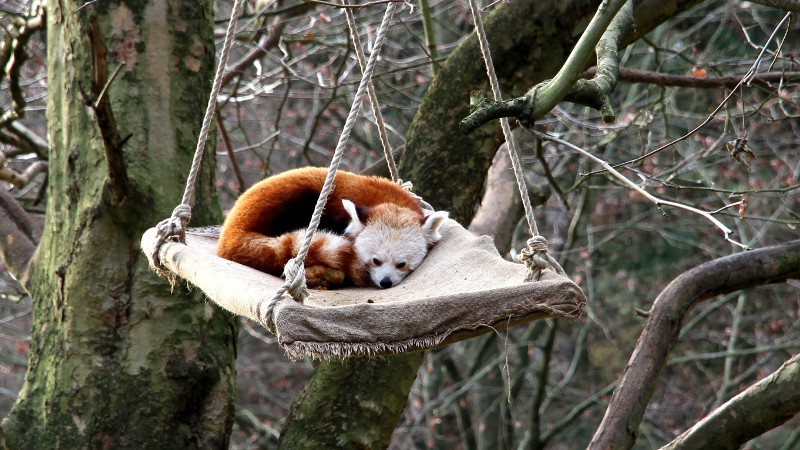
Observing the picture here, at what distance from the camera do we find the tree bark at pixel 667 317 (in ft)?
10.2

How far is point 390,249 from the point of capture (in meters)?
2.83

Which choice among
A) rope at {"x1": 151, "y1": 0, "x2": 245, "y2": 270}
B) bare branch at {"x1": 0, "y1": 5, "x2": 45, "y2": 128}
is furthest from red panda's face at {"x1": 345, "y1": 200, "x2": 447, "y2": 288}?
bare branch at {"x1": 0, "y1": 5, "x2": 45, "y2": 128}

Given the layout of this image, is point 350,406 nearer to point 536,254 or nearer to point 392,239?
point 392,239

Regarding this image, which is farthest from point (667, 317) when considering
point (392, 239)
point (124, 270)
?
point (124, 270)

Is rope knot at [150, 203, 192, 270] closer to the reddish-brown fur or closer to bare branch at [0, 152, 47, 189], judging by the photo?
the reddish-brown fur

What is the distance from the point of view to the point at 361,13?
679 centimetres

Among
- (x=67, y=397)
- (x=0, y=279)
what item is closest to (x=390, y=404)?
(x=67, y=397)

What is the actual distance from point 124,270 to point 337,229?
1019 millimetres

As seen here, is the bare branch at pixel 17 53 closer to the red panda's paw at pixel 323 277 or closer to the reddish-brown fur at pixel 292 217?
the reddish-brown fur at pixel 292 217

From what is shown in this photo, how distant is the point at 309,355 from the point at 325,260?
0.86m

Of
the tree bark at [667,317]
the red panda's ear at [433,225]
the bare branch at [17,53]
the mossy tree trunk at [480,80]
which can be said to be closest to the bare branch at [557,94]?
the red panda's ear at [433,225]

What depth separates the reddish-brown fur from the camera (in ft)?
8.41

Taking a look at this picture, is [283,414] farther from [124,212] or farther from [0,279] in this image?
Answer: [124,212]

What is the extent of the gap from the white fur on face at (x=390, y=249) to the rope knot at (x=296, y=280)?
0.95 metres
